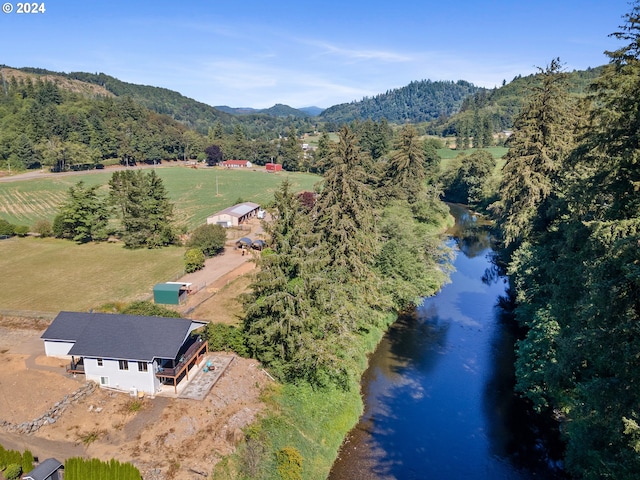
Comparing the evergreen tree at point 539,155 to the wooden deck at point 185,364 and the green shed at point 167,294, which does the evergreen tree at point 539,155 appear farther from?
the green shed at point 167,294

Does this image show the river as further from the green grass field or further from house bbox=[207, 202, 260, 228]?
house bbox=[207, 202, 260, 228]

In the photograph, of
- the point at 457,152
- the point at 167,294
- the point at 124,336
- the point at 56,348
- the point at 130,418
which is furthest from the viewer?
the point at 457,152

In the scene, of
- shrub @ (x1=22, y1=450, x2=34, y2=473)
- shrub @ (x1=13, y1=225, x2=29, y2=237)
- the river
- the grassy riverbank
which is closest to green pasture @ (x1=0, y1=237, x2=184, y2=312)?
shrub @ (x1=13, y1=225, x2=29, y2=237)

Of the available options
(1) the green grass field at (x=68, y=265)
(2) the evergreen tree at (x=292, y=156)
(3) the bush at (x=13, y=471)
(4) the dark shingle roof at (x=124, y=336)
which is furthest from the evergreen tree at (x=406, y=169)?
(2) the evergreen tree at (x=292, y=156)

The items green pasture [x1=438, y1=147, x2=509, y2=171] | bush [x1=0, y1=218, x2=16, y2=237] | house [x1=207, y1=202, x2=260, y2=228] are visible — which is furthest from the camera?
green pasture [x1=438, y1=147, x2=509, y2=171]

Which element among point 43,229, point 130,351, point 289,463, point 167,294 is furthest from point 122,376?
point 43,229

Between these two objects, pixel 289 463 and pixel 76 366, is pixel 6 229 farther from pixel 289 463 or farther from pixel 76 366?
pixel 289 463

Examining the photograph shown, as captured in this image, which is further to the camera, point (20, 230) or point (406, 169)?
point (20, 230)

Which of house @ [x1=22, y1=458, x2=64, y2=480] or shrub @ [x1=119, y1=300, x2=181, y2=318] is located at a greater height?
shrub @ [x1=119, y1=300, x2=181, y2=318]
